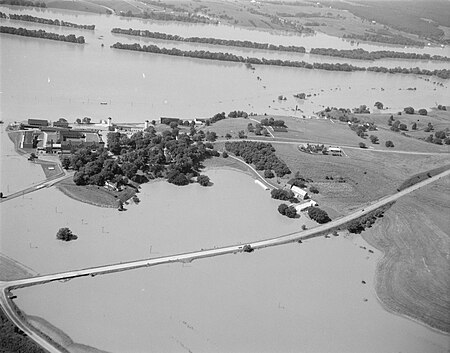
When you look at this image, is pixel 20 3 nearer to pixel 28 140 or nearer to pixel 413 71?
pixel 28 140

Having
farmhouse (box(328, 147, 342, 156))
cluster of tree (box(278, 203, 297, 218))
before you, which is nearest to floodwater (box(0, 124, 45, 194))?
cluster of tree (box(278, 203, 297, 218))

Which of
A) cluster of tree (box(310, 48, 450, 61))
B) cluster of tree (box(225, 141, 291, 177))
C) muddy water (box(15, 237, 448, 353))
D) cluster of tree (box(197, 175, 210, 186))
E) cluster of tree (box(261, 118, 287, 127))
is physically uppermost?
cluster of tree (box(310, 48, 450, 61))

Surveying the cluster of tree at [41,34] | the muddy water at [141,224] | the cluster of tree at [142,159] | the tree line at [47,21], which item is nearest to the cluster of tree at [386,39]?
the tree line at [47,21]

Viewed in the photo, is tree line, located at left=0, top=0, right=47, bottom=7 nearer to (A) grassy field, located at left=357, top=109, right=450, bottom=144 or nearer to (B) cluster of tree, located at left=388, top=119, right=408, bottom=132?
(A) grassy field, located at left=357, top=109, right=450, bottom=144

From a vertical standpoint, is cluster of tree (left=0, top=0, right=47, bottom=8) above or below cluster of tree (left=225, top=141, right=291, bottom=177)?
above

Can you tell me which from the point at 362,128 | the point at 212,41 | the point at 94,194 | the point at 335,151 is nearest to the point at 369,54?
the point at 212,41

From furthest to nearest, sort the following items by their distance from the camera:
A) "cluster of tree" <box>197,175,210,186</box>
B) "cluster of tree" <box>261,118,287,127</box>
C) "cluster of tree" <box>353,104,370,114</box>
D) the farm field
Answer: "cluster of tree" <box>353,104,370,114</box>
"cluster of tree" <box>261,118,287,127</box>
the farm field
"cluster of tree" <box>197,175,210,186</box>

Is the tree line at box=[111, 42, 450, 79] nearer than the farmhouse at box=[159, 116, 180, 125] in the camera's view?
No

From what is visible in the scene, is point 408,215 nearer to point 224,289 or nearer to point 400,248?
point 400,248
